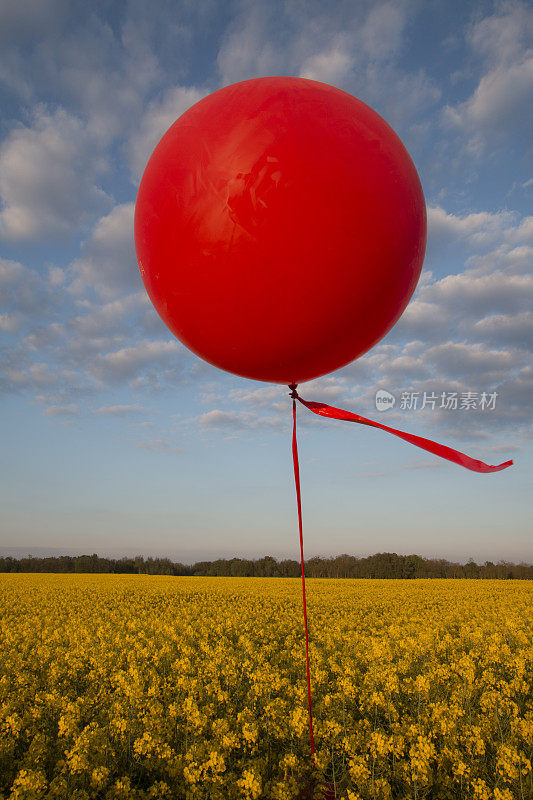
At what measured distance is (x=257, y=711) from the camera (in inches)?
253

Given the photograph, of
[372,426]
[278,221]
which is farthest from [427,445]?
[278,221]

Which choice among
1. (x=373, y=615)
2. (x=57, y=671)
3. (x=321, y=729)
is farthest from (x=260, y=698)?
(x=373, y=615)

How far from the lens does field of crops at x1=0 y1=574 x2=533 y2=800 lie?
14.9ft

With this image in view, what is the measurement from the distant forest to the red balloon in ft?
135

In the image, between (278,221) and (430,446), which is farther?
(430,446)

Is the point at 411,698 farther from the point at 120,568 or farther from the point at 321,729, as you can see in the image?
the point at 120,568

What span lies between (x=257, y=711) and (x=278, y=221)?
6.75 m

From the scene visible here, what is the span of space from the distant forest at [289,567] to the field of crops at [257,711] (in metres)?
29.6

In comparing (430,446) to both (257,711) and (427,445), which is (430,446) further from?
(257,711)

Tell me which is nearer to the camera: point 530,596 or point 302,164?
point 302,164

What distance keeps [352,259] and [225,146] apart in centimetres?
83

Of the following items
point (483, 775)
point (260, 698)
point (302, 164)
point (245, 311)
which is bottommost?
point (483, 775)

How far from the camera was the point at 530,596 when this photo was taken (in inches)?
782

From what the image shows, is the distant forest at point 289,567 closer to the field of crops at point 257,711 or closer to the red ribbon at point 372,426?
the field of crops at point 257,711
